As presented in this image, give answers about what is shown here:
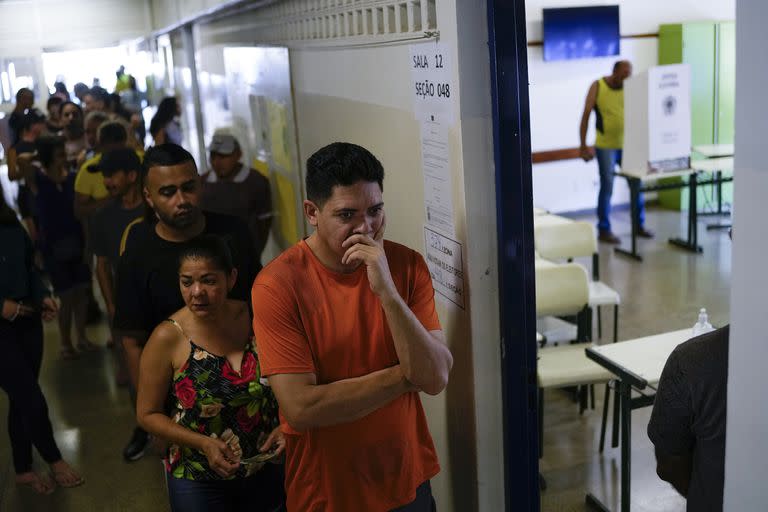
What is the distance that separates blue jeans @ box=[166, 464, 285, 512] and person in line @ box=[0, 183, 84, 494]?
174cm

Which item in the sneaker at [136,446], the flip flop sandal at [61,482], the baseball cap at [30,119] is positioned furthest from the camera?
the baseball cap at [30,119]

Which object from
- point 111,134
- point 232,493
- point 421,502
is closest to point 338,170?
point 421,502

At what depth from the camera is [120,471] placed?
15.1 feet

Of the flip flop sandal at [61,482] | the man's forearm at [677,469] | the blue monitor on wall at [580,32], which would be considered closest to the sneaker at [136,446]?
the flip flop sandal at [61,482]

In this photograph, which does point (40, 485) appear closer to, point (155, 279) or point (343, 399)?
point (155, 279)

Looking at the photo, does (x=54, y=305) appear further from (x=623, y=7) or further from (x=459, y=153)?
(x=623, y=7)

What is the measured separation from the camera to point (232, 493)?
8.52 ft

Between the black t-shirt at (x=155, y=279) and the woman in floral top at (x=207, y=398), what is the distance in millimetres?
300

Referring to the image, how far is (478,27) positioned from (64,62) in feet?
32.9

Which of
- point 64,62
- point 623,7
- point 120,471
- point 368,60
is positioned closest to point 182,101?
point 64,62

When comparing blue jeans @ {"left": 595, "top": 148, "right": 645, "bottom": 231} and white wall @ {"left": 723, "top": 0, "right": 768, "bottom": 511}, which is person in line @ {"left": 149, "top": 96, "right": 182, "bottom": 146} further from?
white wall @ {"left": 723, "top": 0, "right": 768, "bottom": 511}

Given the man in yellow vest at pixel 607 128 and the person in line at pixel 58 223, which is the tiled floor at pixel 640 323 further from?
the person in line at pixel 58 223

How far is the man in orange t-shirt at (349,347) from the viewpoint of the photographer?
2.13m

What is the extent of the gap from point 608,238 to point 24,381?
657 cm
